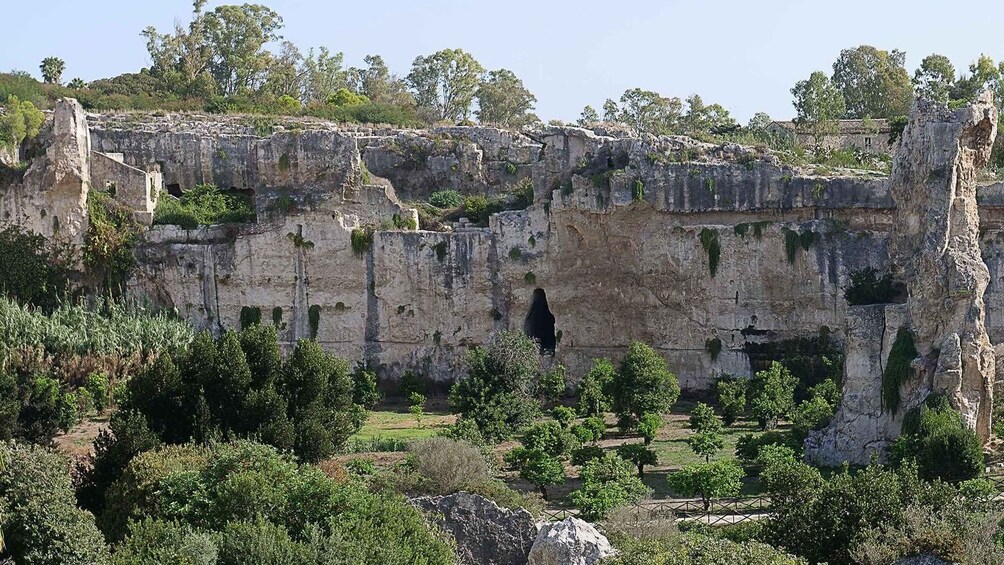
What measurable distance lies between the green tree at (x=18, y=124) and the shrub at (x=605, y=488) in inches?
967

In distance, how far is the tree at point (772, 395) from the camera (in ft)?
136

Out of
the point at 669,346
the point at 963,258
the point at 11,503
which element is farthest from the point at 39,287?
the point at 963,258

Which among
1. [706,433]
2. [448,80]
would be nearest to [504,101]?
[448,80]

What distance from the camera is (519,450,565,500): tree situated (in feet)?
115

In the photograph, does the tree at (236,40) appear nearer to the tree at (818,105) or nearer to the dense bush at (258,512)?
the tree at (818,105)

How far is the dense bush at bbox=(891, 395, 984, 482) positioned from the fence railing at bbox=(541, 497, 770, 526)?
114 inches

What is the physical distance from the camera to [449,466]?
110 ft

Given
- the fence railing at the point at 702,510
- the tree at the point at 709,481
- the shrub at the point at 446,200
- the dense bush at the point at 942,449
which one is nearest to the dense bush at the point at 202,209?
the shrub at the point at 446,200

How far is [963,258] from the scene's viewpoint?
115ft

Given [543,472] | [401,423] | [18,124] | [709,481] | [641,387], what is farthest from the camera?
[18,124]

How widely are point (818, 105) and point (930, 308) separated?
29986 mm

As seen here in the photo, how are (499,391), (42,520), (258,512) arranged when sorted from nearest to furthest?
(42,520) → (258,512) → (499,391)

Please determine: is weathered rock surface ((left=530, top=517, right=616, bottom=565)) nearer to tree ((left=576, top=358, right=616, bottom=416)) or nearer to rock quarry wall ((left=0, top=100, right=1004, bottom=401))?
tree ((left=576, top=358, right=616, bottom=416))

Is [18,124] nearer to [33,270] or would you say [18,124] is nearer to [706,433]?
[33,270]
